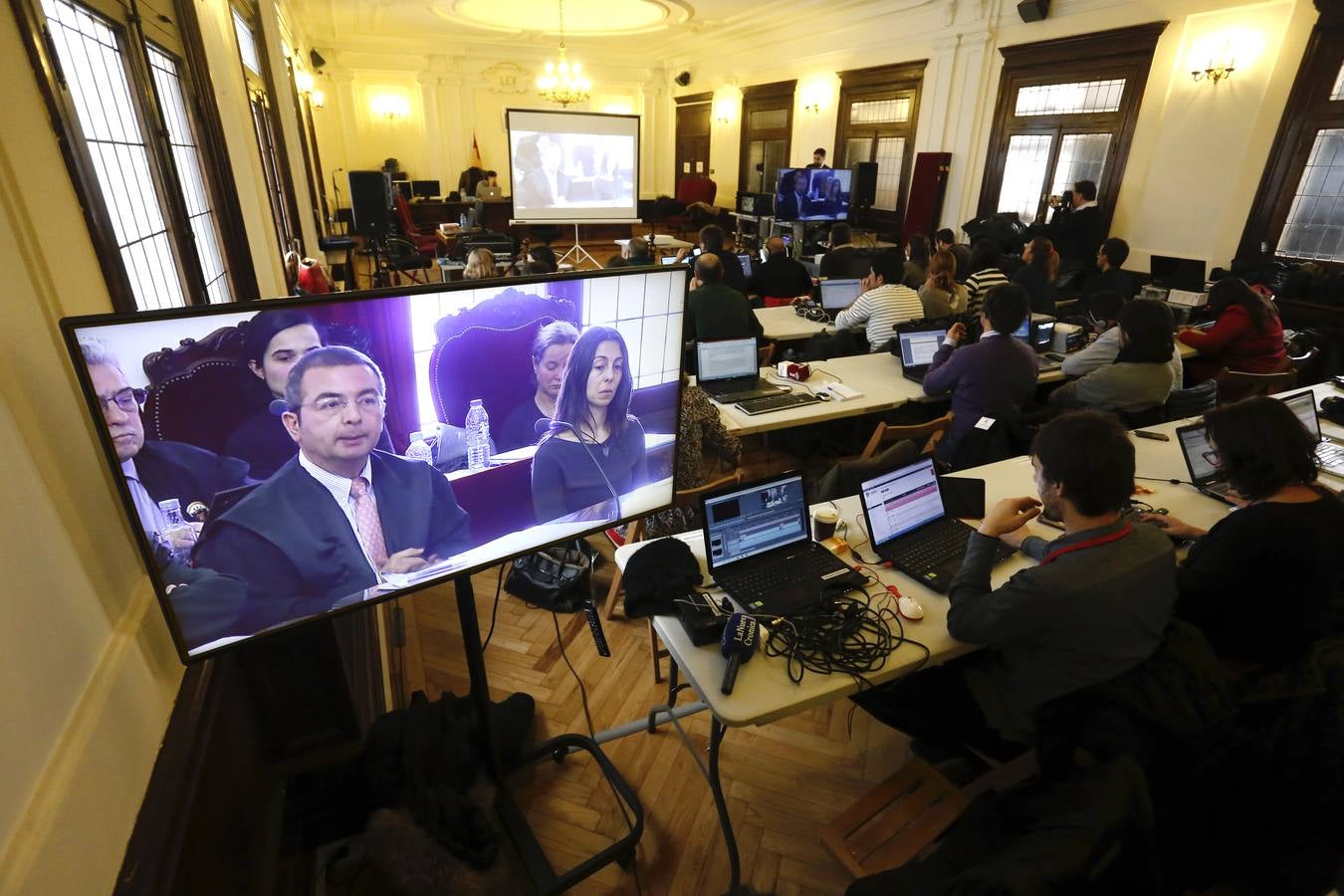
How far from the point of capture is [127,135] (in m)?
2.04

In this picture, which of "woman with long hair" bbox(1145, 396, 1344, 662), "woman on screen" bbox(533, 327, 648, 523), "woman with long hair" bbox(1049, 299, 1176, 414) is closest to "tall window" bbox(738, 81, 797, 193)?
"woman with long hair" bbox(1049, 299, 1176, 414)

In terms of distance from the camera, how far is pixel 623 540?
2816 millimetres

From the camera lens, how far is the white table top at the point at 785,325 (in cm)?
435

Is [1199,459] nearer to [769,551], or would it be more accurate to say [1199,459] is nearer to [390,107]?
[769,551]

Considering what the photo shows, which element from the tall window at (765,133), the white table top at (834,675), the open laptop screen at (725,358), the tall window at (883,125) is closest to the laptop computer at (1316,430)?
the white table top at (834,675)

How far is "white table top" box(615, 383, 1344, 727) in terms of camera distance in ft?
4.63

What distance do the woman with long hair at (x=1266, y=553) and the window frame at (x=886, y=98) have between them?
23.3 feet

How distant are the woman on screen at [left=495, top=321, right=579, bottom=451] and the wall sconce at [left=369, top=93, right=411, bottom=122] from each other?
1264 centimetres

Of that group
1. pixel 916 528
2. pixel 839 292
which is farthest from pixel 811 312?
pixel 916 528

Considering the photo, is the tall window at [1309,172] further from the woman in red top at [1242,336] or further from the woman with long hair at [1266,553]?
the woman with long hair at [1266,553]

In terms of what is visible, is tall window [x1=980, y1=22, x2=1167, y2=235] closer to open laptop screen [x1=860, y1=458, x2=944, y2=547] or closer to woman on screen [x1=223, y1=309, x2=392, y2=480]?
open laptop screen [x1=860, y1=458, x2=944, y2=547]

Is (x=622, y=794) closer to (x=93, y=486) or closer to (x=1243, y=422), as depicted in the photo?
(x=93, y=486)

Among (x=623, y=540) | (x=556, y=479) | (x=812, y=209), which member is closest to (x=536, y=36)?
(x=812, y=209)

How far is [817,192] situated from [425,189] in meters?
7.05
